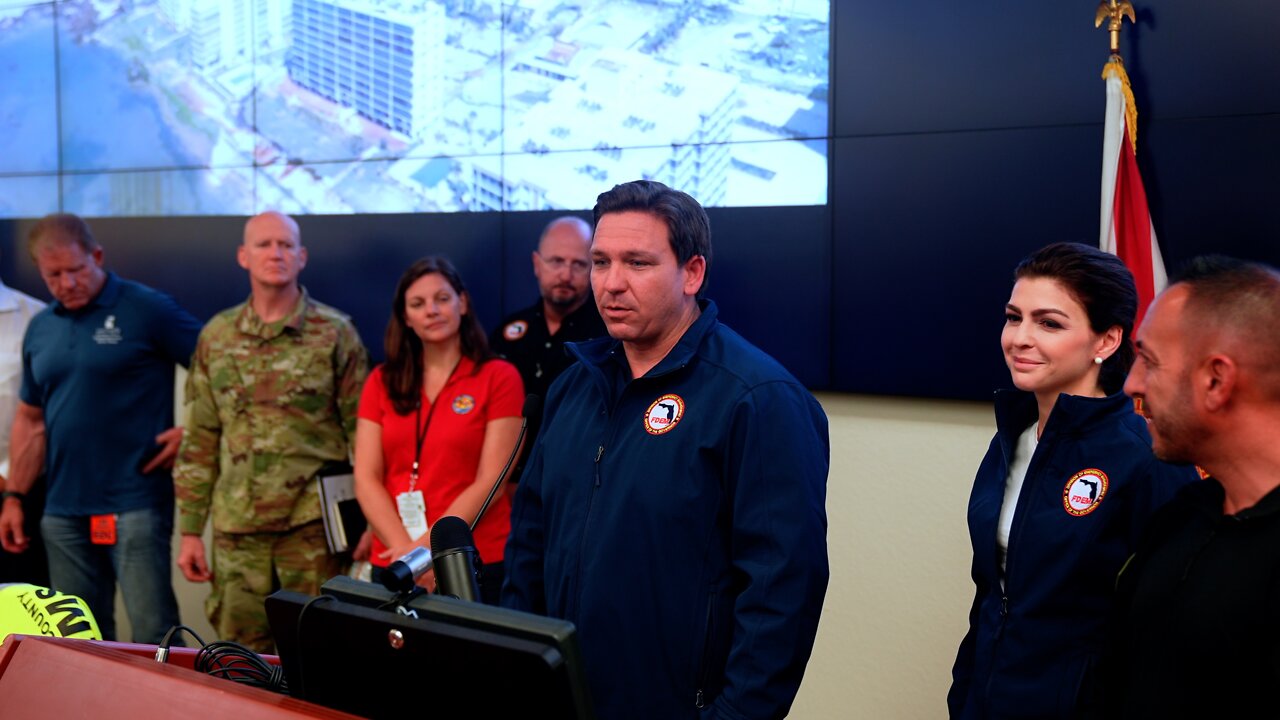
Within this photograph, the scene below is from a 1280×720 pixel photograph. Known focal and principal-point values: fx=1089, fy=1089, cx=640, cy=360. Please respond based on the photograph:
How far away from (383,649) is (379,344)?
117 inches

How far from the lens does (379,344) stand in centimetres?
389

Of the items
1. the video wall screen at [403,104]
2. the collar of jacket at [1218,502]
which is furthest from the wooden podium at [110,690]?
the video wall screen at [403,104]

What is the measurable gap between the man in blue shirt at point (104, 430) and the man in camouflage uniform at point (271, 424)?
44 cm

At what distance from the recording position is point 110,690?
117 centimetres

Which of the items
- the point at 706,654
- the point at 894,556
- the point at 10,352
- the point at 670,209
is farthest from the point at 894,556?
the point at 10,352

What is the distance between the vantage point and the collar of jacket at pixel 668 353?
1.68 m

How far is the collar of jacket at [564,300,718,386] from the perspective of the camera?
168 centimetres

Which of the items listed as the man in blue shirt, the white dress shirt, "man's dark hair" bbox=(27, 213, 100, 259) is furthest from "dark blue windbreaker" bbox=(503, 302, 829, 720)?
the white dress shirt

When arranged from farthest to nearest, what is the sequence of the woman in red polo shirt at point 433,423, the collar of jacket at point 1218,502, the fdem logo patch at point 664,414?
the woman in red polo shirt at point 433,423
the fdem logo patch at point 664,414
the collar of jacket at point 1218,502

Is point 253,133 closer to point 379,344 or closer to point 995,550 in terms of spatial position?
point 379,344

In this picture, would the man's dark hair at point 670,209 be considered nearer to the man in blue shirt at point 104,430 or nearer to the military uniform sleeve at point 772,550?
the military uniform sleeve at point 772,550

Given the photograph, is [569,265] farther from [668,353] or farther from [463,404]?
[668,353]

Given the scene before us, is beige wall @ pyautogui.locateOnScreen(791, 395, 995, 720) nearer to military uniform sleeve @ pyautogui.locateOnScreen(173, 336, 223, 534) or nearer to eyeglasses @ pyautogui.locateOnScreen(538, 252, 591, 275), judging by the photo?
eyeglasses @ pyautogui.locateOnScreen(538, 252, 591, 275)

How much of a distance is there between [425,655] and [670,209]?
3.00 ft
